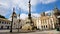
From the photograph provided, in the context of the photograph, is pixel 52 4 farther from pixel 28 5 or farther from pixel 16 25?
pixel 16 25

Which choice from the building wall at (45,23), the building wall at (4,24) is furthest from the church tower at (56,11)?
the building wall at (4,24)

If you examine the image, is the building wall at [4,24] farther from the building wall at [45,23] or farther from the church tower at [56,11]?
the church tower at [56,11]

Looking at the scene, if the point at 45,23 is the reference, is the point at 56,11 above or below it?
above

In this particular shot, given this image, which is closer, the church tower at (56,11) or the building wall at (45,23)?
the building wall at (45,23)

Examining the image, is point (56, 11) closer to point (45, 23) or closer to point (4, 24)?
point (45, 23)

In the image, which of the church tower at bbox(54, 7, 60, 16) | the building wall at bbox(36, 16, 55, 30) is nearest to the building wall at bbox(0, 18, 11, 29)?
the building wall at bbox(36, 16, 55, 30)

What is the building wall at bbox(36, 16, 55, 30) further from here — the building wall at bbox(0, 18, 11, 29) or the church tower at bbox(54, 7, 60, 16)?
the building wall at bbox(0, 18, 11, 29)

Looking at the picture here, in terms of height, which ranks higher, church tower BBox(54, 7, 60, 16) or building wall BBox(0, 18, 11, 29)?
church tower BBox(54, 7, 60, 16)

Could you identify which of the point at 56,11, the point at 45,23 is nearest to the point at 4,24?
the point at 45,23

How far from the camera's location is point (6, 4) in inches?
181

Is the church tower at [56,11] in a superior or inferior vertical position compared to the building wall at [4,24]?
superior

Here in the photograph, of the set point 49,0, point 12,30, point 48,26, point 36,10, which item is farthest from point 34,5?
point 12,30

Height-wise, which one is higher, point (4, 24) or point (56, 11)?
point (56, 11)

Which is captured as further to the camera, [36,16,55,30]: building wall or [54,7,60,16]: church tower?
[54,7,60,16]: church tower
